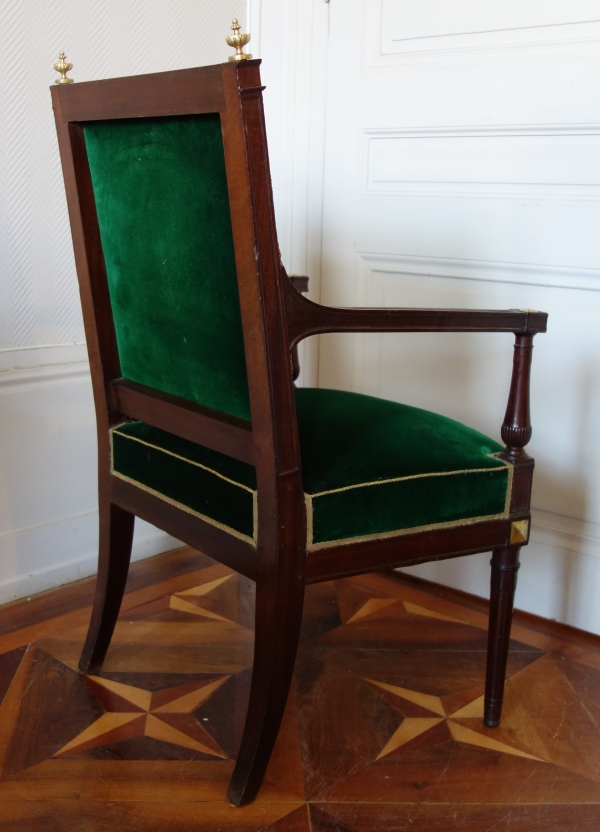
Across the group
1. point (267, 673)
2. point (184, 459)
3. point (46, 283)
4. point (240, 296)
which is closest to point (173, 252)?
point (240, 296)

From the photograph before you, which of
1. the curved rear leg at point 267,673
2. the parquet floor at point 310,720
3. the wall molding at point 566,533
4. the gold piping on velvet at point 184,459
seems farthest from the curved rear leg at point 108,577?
the wall molding at point 566,533

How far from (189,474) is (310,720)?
1.68ft

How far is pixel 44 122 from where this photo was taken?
175 centimetres

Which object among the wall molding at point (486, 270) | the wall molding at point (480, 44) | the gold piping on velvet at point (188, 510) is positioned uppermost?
the wall molding at point (480, 44)

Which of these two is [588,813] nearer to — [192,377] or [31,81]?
[192,377]

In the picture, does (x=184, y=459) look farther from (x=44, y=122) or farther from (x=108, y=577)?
(x=44, y=122)

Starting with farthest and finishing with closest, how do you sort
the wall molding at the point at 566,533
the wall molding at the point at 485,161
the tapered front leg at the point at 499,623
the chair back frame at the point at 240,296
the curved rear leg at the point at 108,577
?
the wall molding at the point at 566,533 → the wall molding at the point at 485,161 → the curved rear leg at the point at 108,577 → the tapered front leg at the point at 499,623 → the chair back frame at the point at 240,296

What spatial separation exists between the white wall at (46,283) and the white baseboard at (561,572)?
985 millimetres

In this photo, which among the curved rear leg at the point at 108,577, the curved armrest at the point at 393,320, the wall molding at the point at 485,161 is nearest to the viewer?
the curved armrest at the point at 393,320

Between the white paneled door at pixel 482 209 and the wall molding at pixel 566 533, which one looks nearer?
the white paneled door at pixel 482 209

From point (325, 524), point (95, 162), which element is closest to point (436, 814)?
point (325, 524)

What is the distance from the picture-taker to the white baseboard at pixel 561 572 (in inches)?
69.6

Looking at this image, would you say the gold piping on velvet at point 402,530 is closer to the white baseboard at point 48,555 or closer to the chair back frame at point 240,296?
the chair back frame at point 240,296

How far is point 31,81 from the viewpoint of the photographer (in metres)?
1.71
